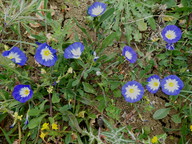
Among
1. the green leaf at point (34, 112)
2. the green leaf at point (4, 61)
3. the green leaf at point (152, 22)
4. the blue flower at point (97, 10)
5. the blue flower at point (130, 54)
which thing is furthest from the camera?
the green leaf at point (152, 22)

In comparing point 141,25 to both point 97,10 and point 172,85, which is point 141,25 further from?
point 172,85

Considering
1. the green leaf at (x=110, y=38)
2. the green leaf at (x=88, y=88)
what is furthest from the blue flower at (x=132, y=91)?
the green leaf at (x=110, y=38)

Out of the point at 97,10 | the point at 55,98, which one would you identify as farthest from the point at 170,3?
the point at 55,98

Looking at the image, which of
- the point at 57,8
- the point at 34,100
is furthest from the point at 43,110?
the point at 57,8

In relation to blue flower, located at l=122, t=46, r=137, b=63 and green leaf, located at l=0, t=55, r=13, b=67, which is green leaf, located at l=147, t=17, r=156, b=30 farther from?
green leaf, located at l=0, t=55, r=13, b=67

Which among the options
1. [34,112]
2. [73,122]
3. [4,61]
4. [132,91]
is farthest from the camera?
[132,91]

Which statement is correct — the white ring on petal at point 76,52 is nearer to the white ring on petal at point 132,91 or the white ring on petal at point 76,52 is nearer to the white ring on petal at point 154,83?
the white ring on petal at point 132,91
